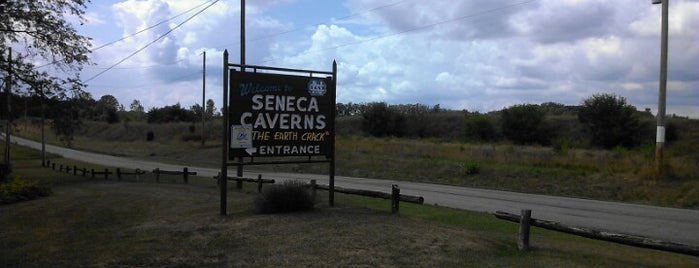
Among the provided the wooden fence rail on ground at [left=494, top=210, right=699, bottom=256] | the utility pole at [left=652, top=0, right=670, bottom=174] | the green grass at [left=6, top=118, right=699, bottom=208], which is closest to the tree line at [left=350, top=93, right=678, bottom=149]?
the green grass at [left=6, top=118, right=699, bottom=208]

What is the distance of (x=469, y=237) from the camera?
9047 mm

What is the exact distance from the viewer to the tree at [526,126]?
6594 centimetres

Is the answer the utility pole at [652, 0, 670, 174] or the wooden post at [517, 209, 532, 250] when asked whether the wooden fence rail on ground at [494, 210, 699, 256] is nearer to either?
the wooden post at [517, 209, 532, 250]

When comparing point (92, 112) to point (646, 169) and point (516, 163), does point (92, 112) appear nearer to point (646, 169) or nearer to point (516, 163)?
point (516, 163)

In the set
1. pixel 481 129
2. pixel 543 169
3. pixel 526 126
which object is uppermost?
pixel 526 126

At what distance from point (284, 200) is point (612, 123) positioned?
51949 mm

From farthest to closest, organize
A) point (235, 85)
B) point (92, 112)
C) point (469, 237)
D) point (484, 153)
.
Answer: point (484, 153)
point (92, 112)
point (235, 85)
point (469, 237)

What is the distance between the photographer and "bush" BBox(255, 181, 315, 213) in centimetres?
1119

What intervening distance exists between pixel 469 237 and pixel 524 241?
3.03ft

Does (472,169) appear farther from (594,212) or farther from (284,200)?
(284,200)

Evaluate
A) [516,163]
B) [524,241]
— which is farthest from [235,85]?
[516,163]

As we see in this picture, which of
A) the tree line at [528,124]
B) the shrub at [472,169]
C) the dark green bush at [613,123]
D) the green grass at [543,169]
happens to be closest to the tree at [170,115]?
the tree line at [528,124]

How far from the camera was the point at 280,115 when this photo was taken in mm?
12141

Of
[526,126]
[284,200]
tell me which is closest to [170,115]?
[526,126]
